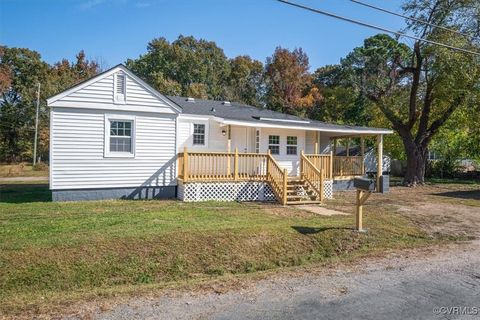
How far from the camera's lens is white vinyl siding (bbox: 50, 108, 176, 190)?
11883 mm

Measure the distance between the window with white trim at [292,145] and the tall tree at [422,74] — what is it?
8426mm

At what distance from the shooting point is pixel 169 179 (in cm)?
1363

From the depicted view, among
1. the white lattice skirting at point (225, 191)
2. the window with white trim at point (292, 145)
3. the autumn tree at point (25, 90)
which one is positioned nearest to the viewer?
the white lattice skirting at point (225, 191)

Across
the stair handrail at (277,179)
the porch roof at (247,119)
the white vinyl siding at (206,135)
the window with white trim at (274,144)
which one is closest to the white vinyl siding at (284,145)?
the window with white trim at (274,144)

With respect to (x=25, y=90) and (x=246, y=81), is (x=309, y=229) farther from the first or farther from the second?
(x=25, y=90)

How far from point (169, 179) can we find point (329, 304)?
9.68m

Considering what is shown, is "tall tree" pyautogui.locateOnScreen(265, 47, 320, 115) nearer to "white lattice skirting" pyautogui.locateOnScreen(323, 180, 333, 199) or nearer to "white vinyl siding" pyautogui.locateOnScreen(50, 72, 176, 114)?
"white lattice skirting" pyautogui.locateOnScreen(323, 180, 333, 199)

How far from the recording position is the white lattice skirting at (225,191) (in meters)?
12.8

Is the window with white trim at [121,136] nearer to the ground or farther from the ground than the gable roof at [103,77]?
nearer to the ground

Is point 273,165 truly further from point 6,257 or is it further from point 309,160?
point 6,257

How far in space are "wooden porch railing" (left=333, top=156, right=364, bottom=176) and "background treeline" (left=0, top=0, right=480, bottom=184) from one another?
5761mm

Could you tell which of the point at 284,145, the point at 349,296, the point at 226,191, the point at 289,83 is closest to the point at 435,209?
the point at 284,145

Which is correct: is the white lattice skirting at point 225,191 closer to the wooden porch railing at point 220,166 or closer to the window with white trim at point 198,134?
the wooden porch railing at point 220,166

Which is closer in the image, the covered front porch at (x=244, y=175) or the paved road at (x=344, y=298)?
the paved road at (x=344, y=298)
